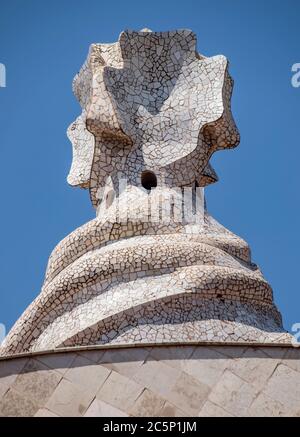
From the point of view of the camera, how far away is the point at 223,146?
50.0 feet

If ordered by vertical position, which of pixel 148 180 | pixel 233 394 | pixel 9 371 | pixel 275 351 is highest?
pixel 148 180

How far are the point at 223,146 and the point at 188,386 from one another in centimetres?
547

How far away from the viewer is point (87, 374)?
34.2 ft

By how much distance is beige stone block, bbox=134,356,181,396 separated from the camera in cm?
1040

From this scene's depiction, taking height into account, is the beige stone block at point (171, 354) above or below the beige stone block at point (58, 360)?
above

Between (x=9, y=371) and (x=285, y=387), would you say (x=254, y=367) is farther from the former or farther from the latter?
(x=9, y=371)

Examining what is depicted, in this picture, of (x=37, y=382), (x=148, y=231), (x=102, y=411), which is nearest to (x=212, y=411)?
(x=102, y=411)

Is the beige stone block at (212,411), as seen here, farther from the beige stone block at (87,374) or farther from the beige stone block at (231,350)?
the beige stone block at (87,374)

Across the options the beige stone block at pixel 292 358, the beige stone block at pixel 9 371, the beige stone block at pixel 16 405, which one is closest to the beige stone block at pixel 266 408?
the beige stone block at pixel 292 358

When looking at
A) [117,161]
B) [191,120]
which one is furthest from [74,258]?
[191,120]

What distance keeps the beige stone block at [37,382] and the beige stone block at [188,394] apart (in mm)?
1066

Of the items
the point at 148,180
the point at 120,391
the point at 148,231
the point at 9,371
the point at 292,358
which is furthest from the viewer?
the point at 148,180

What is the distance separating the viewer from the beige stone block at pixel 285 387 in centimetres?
1034

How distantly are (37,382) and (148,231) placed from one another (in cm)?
367
